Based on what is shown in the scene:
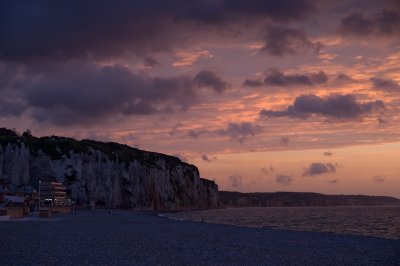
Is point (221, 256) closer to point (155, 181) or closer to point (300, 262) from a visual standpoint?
point (300, 262)

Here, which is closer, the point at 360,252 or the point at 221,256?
the point at 221,256

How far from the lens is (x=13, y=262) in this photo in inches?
673

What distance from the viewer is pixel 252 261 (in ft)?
63.4

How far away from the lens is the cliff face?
10190cm

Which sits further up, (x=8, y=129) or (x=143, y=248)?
(x=8, y=129)

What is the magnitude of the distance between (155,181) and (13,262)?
138 m

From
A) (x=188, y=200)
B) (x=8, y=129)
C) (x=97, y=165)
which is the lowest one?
(x=188, y=200)

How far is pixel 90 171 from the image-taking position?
117 m

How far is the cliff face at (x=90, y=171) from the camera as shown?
334ft

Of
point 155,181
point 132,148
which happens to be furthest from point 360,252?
point 132,148

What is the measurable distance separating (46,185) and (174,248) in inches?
2571

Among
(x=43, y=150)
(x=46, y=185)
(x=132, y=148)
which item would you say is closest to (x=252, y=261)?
(x=46, y=185)

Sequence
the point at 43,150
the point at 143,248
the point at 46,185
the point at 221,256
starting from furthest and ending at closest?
the point at 43,150 < the point at 46,185 < the point at 143,248 < the point at 221,256

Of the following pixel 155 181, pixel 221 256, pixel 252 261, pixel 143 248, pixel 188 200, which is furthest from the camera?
pixel 188 200
